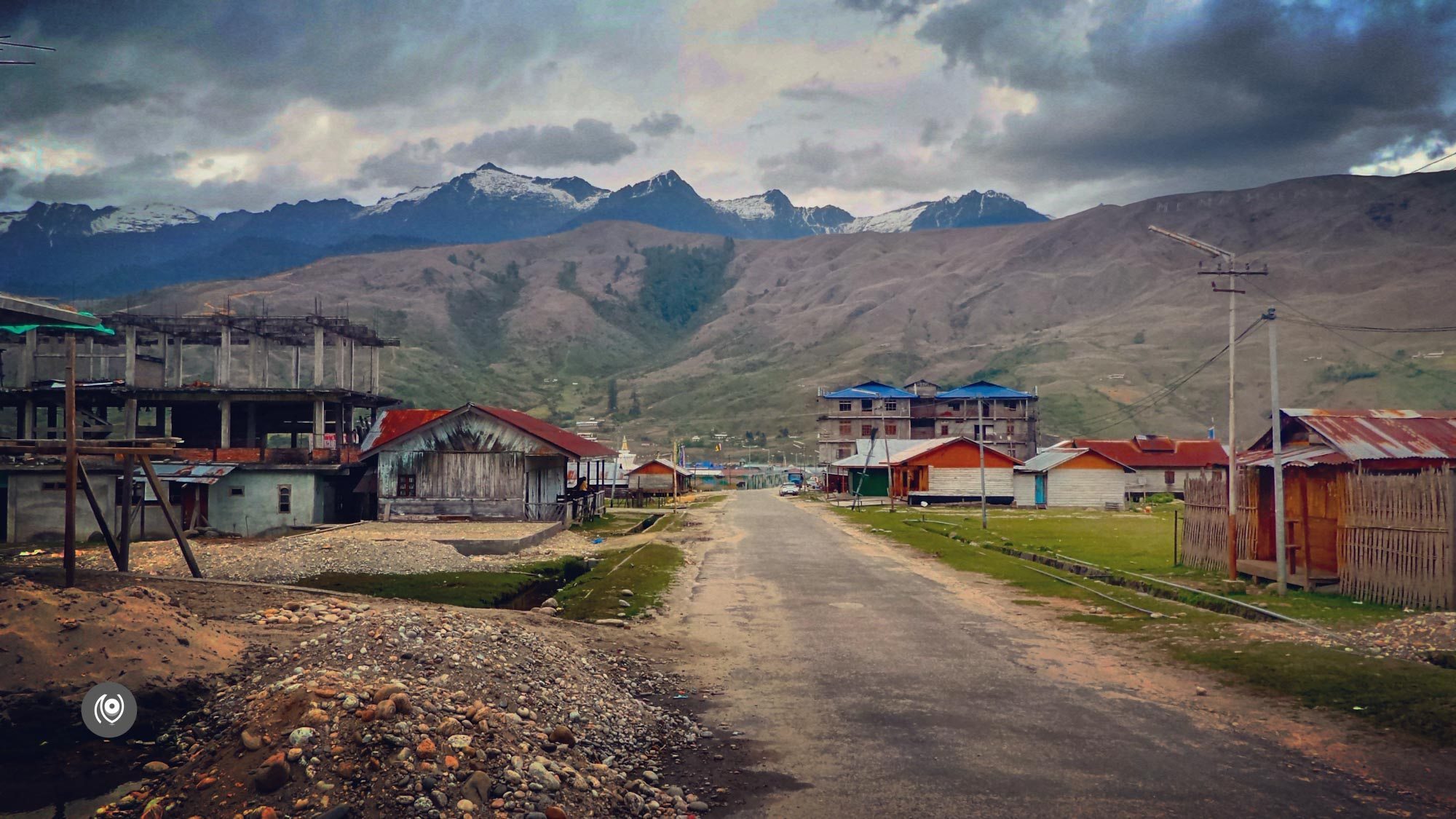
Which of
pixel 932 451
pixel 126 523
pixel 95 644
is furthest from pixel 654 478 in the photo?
pixel 95 644

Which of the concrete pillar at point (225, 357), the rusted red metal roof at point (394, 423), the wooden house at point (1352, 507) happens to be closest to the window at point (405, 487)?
the rusted red metal roof at point (394, 423)

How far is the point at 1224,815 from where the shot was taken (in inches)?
363

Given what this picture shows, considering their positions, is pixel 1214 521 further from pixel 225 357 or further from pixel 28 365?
pixel 28 365

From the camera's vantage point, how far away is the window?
4897cm

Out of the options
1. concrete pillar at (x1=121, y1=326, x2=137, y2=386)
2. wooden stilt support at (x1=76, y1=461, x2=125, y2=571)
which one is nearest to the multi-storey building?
concrete pillar at (x1=121, y1=326, x2=137, y2=386)

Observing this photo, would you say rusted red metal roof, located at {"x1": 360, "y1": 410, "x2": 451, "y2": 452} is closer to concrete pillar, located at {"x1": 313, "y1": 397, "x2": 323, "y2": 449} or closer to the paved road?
concrete pillar, located at {"x1": 313, "y1": 397, "x2": 323, "y2": 449}

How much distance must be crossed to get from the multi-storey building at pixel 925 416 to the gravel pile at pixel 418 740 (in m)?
119

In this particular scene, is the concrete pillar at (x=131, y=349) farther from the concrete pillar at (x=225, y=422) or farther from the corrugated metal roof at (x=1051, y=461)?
the corrugated metal roof at (x=1051, y=461)

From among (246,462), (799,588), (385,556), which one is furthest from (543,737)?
(246,462)

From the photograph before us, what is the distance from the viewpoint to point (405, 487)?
49000mm

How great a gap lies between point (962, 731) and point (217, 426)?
6070 centimetres

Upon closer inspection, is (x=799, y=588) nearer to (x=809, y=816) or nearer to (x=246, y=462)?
(x=809, y=816)

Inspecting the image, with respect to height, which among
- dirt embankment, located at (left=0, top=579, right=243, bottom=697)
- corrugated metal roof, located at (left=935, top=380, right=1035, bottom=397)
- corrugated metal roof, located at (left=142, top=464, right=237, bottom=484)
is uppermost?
corrugated metal roof, located at (left=935, top=380, right=1035, bottom=397)

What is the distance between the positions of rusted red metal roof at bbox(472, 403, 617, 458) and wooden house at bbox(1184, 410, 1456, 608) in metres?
31.7
